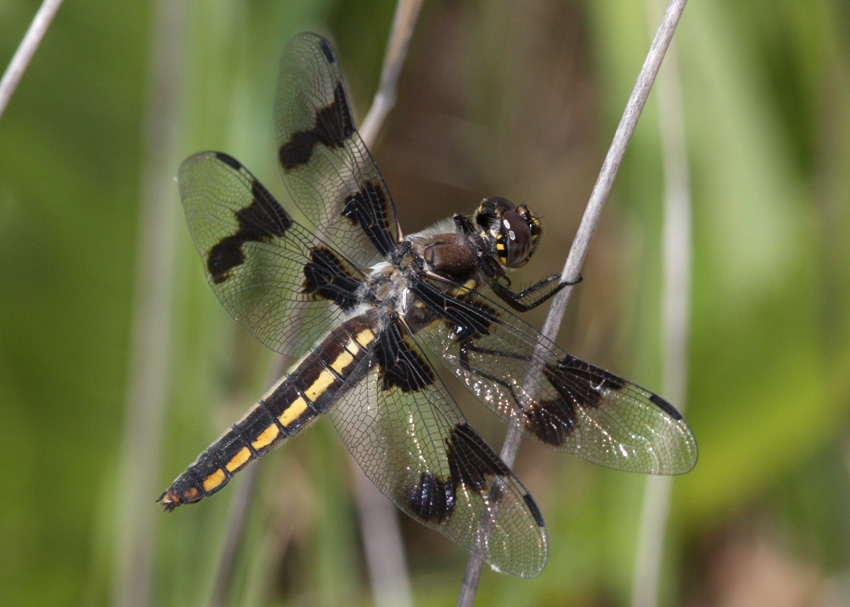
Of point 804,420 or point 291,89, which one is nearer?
point 291,89

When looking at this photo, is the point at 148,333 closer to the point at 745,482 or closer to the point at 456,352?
the point at 456,352

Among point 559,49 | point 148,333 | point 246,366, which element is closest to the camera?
point 148,333

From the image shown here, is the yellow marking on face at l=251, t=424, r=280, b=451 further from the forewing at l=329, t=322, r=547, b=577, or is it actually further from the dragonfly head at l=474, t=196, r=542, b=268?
the dragonfly head at l=474, t=196, r=542, b=268

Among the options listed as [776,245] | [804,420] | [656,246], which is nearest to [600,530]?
[804,420]

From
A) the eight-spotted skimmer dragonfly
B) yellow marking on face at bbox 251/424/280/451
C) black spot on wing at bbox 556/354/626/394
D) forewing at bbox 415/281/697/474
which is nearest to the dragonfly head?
the eight-spotted skimmer dragonfly

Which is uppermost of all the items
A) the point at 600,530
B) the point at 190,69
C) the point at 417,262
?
the point at 190,69

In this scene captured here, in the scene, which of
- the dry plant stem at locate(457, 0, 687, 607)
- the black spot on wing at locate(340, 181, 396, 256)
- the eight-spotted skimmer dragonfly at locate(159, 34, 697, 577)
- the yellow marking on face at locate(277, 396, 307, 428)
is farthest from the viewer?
the black spot on wing at locate(340, 181, 396, 256)

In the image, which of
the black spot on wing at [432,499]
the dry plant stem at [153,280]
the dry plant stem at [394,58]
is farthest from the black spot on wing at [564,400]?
the dry plant stem at [153,280]
